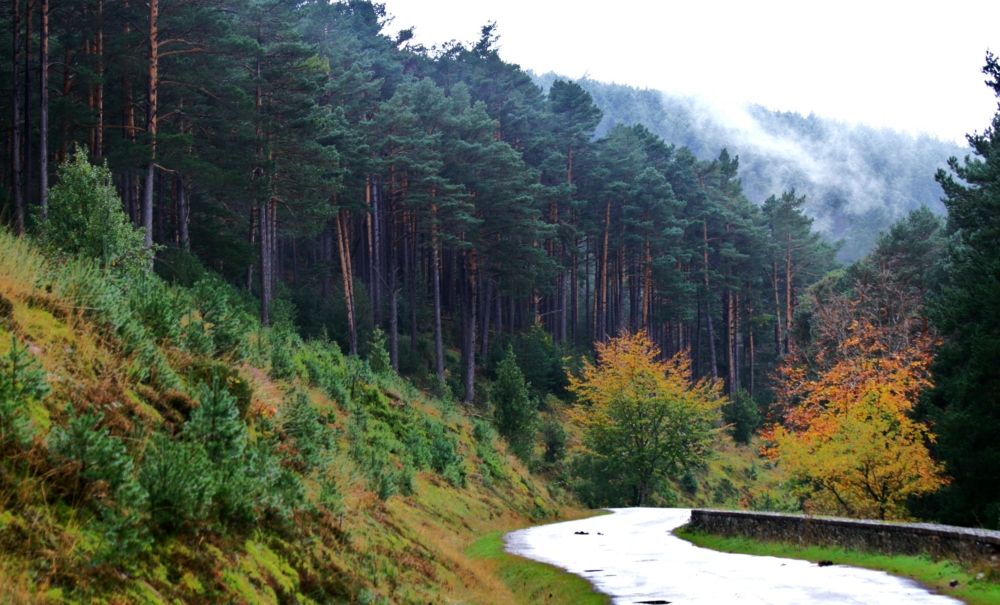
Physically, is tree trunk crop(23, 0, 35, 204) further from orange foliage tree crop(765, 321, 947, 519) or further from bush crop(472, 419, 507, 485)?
orange foliage tree crop(765, 321, 947, 519)

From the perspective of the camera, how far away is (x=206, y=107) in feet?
132

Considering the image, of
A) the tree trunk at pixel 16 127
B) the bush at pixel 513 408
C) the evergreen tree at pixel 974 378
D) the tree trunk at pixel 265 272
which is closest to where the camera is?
the evergreen tree at pixel 974 378

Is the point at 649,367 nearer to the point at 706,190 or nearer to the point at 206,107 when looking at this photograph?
the point at 206,107

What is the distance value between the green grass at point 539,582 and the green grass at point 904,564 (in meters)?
5.05

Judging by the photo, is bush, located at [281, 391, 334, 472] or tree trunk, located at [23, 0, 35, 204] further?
tree trunk, located at [23, 0, 35, 204]

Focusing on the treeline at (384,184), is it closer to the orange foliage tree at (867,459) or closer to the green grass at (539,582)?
the green grass at (539,582)

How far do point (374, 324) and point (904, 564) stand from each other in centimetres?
4205

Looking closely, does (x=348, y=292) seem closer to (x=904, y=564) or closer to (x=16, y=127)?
(x=16, y=127)

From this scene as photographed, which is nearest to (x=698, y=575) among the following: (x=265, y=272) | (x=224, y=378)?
(x=224, y=378)

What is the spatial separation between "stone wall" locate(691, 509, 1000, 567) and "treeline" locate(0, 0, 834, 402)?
16250mm

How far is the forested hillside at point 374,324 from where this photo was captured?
25.1ft

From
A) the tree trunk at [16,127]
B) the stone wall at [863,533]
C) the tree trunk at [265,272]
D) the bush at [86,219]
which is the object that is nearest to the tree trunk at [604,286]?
the tree trunk at [265,272]

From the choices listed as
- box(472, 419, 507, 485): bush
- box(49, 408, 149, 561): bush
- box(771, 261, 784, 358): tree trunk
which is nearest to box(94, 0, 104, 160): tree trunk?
box(472, 419, 507, 485): bush

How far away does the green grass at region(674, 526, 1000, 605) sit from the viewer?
39.2 feet
